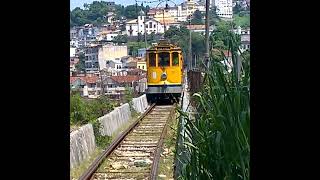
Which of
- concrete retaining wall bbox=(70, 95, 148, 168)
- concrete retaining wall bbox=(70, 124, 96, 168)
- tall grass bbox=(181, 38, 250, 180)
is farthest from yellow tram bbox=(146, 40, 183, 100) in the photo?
tall grass bbox=(181, 38, 250, 180)

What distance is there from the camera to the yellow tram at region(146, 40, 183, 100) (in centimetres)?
2061

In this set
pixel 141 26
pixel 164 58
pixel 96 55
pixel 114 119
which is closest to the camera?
pixel 114 119

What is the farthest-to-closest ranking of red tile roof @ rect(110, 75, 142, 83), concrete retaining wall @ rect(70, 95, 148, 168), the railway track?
red tile roof @ rect(110, 75, 142, 83)
concrete retaining wall @ rect(70, 95, 148, 168)
the railway track

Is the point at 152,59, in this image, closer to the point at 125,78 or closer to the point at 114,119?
the point at 125,78

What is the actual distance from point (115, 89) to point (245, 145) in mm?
18599

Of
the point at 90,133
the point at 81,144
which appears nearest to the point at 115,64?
the point at 90,133

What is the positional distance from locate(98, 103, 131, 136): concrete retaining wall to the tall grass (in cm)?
888

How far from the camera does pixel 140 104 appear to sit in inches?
765

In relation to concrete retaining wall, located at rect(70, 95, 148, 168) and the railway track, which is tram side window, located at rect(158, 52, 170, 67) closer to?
concrete retaining wall, located at rect(70, 95, 148, 168)

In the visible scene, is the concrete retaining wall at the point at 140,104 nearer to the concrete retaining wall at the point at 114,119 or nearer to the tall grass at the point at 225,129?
the concrete retaining wall at the point at 114,119

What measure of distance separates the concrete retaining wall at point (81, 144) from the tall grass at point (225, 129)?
218 inches

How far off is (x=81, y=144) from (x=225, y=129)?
7.11m
